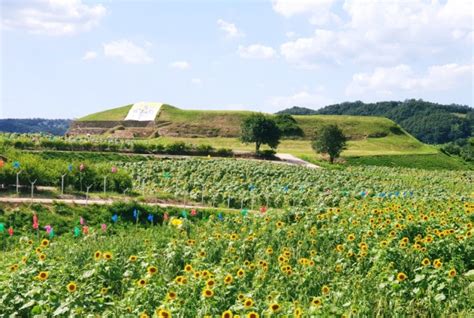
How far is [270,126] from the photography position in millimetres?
54062

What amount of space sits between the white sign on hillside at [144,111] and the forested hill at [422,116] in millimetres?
67532

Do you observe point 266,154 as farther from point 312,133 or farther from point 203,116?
point 203,116

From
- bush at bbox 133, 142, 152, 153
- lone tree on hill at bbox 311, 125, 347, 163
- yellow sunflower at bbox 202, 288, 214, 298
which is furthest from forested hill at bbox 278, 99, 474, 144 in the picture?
yellow sunflower at bbox 202, 288, 214, 298

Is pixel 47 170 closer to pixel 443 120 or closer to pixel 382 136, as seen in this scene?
pixel 382 136

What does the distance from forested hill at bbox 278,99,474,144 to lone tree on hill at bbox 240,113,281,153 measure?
3123 inches

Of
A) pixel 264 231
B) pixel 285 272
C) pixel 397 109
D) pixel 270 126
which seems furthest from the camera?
pixel 397 109

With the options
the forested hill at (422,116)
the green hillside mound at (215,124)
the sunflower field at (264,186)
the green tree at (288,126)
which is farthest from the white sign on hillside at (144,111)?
the forested hill at (422,116)

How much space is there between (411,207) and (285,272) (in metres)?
7.56

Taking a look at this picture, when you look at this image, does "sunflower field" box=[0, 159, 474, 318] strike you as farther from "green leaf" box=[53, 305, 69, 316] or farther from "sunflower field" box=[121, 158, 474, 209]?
"sunflower field" box=[121, 158, 474, 209]

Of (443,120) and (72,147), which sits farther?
(443,120)

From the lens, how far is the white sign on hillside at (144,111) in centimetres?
8250

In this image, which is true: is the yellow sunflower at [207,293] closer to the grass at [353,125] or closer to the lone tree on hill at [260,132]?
the lone tree on hill at [260,132]

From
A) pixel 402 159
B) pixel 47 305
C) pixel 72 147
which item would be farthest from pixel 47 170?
pixel 402 159

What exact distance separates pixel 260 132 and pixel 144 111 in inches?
1443
